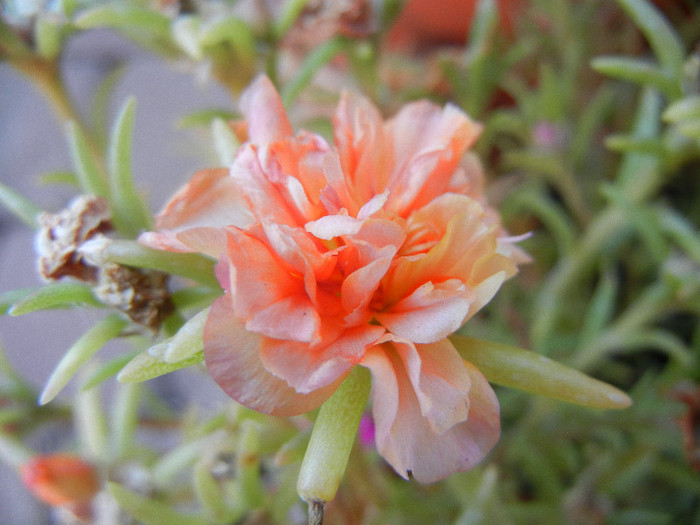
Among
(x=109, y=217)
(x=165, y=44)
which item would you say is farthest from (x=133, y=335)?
(x=165, y=44)

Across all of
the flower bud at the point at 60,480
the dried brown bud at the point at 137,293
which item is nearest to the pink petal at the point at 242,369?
the dried brown bud at the point at 137,293

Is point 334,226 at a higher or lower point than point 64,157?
higher

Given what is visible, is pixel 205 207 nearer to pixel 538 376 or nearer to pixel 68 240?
pixel 68 240

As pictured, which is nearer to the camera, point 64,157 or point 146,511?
point 146,511

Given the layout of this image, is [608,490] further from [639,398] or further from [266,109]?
[266,109]

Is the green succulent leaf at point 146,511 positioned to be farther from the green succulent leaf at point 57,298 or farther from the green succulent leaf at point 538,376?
the green succulent leaf at point 538,376

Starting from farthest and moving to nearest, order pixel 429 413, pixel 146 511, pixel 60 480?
pixel 60 480 → pixel 146 511 → pixel 429 413

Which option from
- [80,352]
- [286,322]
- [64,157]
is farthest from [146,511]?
[64,157]
